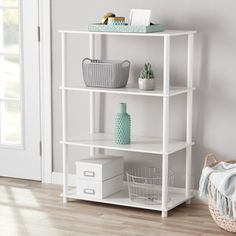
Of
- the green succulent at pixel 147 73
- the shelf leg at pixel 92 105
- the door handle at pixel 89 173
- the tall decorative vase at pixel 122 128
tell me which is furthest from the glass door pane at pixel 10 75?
the green succulent at pixel 147 73

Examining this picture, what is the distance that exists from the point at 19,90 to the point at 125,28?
1140mm

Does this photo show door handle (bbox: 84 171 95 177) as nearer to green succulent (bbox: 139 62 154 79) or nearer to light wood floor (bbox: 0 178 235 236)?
light wood floor (bbox: 0 178 235 236)

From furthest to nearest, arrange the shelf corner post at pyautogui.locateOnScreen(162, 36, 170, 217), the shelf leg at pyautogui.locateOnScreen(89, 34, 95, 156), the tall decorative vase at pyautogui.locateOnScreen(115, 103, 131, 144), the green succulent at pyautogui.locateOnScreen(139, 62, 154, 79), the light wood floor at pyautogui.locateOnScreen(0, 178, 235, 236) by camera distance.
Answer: the shelf leg at pyautogui.locateOnScreen(89, 34, 95, 156), the tall decorative vase at pyautogui.locateOnScreen(115, 103, 131, 144), the green succulent at pyautogui.locateOnScreen(139, 62, 154, 79), the shelf corner post at pyautogui.locateOnScreen(162, 36, 170, 217), the light wood floor at pyautogui.locateOnScreen(0, 178, 235, 236)

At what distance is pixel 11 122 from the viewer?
5.14m

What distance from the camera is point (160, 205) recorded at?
4387 millimetres

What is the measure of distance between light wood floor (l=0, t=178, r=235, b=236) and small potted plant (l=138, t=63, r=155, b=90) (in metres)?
0.77

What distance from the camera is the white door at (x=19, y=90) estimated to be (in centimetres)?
495

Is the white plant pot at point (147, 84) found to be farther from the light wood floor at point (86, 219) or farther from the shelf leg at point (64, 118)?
the light wood floor at point (86, 219)

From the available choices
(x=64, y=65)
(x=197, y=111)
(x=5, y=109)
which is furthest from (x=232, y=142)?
(x=5, y=109)

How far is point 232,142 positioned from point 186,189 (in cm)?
42

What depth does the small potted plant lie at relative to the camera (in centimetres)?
436

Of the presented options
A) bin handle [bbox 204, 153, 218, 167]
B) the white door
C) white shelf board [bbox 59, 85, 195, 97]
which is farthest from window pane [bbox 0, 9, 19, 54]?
bin handle [bbox 204, 153, 218, 167]

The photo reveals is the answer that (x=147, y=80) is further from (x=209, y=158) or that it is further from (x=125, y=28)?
(x=209, y=158)

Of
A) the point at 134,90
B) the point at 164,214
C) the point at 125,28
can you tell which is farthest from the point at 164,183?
the point at 125,28
